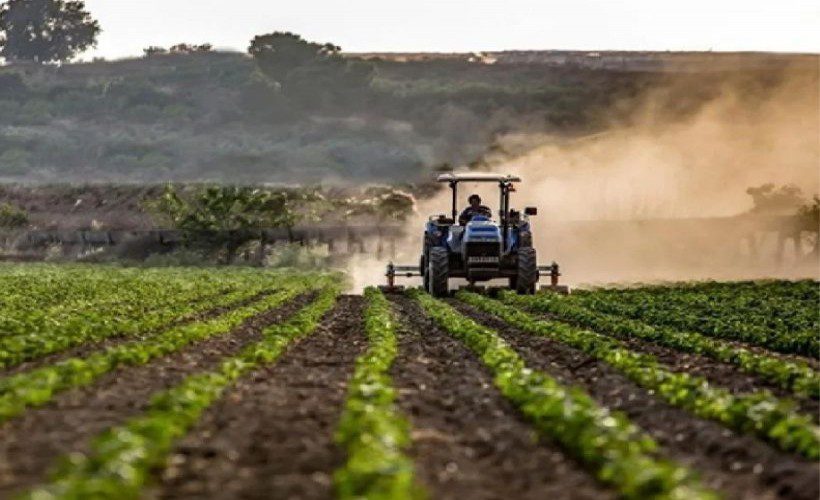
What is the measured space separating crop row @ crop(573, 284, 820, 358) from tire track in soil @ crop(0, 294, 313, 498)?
9.20 metres

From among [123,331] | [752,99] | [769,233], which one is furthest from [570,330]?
[752,99]

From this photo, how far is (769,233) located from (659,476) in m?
64.4

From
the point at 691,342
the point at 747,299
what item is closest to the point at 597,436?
the point at 691,342

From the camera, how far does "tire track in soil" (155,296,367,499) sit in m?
11.3

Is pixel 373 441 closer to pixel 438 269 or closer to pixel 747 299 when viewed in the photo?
pixel 438 269

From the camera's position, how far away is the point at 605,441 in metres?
12.8

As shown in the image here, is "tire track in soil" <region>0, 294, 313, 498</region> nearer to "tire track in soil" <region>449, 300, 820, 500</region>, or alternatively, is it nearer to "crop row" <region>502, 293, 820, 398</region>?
"tire track in soil" <region>449, 300, 820, 500</region>

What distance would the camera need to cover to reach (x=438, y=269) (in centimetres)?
3941

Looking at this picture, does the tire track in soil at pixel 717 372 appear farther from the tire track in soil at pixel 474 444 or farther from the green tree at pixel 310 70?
the green tree at pixel 310 70

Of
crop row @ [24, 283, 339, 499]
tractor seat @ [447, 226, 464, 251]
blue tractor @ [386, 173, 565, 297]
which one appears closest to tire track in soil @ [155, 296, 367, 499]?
crop row @ [24, 283, 339, 499]

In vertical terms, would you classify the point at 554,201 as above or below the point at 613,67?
below

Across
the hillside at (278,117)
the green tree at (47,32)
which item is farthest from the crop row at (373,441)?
the green tree at (47,32)

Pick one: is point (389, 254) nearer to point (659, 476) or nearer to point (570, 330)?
point (570, 330)

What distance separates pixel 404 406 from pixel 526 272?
76.3 feet
